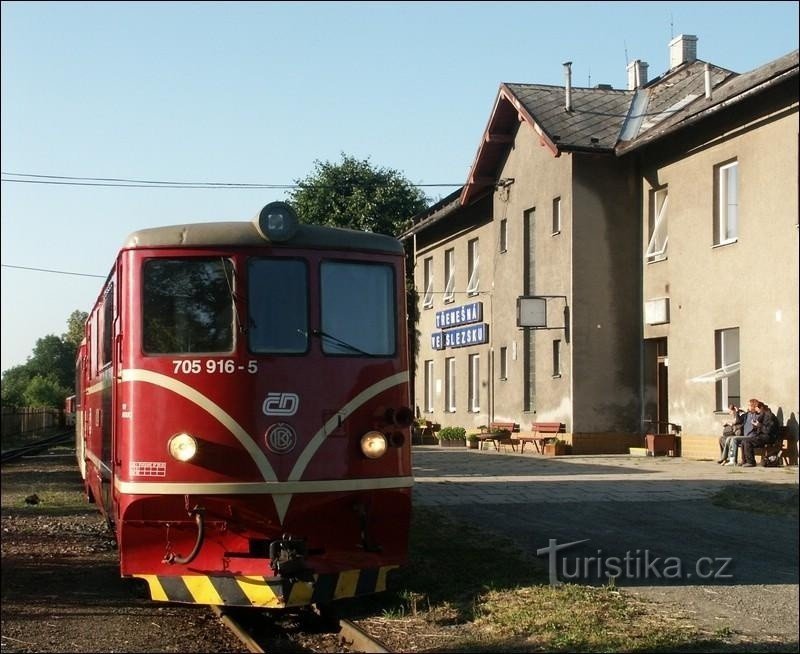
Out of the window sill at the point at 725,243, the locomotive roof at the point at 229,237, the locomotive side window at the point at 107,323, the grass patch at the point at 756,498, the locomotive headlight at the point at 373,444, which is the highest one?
the window sill at the point at 725,243

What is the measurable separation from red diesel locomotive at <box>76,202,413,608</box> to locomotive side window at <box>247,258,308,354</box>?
0.01m

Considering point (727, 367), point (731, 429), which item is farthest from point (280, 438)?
point (727, 367)

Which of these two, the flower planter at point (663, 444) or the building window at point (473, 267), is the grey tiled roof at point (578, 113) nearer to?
the building window at point (473, 267)

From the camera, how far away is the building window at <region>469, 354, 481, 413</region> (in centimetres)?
3297

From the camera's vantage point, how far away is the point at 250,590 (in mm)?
7758

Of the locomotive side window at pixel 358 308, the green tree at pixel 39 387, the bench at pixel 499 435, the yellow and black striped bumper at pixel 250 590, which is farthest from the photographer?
the bench at pixel 499 435

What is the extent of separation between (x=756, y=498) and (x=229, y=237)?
824cm

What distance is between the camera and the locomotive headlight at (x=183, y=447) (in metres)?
7.83

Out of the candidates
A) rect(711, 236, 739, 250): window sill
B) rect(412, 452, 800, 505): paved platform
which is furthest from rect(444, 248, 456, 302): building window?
rect(711, 236, 739, 250): window sill

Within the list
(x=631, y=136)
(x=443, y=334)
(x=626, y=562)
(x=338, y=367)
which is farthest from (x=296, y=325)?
(x=443, y=334)

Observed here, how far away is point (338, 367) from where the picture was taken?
8219mm

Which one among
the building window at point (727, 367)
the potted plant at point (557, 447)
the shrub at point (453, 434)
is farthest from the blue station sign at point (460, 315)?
the building window at point (727, 367)

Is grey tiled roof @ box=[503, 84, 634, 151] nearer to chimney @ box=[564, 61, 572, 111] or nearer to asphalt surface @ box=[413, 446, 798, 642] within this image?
chimney @ box=[564, 61, 572, 111]

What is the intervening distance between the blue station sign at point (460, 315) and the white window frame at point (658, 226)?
316 inches
